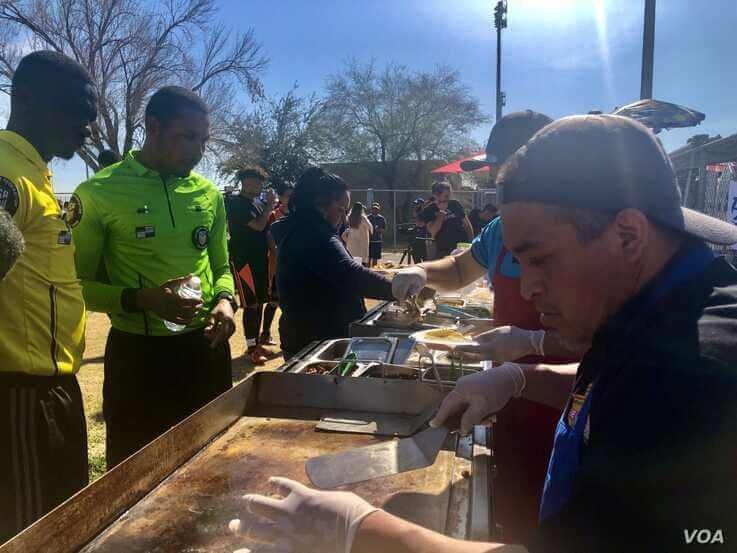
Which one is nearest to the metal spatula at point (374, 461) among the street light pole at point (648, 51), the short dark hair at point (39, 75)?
the short dark hair at point (39, 75)

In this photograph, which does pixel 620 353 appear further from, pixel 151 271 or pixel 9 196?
pixel 151 271

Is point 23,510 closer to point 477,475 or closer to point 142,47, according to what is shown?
point 477,475

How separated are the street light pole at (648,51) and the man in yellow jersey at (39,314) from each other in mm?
5977

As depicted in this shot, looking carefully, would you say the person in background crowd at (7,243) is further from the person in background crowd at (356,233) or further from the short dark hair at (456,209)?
the person in background crowd at (356,233)

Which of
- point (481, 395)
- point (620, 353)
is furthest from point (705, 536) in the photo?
point (481, 395)

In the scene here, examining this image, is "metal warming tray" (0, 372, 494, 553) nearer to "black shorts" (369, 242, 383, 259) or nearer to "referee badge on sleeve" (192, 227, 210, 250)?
"referee badge on sleeve" (192, 227, 210, 250)

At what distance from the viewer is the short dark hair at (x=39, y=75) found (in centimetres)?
183

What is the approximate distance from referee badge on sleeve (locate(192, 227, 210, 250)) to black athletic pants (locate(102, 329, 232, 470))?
15.5 inches

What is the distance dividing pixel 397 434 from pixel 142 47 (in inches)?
746

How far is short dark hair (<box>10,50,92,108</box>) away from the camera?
1.83 metres

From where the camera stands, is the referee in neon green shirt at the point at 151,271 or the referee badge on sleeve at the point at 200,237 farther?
the referee badge on sleeve at the point at 200,237

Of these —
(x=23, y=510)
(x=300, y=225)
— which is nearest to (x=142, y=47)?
(x=300, y=225)

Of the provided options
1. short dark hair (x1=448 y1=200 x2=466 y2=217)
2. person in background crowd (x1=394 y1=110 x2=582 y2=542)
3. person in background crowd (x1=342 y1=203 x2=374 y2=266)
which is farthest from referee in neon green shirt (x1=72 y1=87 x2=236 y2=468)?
person in background crowd (x1=342 y1=203 x2=374 y2=266)

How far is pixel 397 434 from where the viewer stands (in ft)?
6.41
